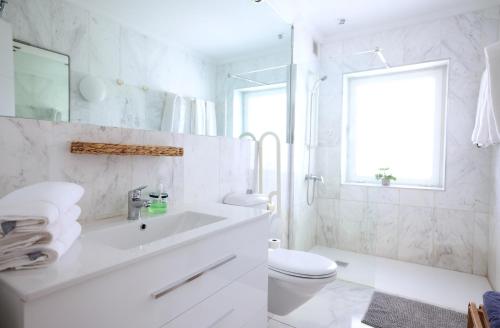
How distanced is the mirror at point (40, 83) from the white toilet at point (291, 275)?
1025 mm

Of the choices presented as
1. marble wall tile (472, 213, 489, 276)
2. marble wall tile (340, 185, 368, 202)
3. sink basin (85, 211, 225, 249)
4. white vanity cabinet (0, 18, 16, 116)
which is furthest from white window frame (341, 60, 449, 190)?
white vanity cabinet (0, 18, 16, 116)

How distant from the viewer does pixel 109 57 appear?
1136 mm

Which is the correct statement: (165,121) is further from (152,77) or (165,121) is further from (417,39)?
(417,39)

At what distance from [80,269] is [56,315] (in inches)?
3.7

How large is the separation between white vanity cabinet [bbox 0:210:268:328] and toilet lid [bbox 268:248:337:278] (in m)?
0.29

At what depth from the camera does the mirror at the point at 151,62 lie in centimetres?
95

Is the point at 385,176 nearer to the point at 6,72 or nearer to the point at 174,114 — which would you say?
the point at 174,114

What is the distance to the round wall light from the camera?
106 centimetres

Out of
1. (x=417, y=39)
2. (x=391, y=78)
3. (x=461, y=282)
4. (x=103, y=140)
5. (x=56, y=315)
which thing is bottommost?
(x=461, y=282)

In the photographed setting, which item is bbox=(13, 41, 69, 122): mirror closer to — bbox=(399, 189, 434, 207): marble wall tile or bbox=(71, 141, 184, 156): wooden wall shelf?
bbox=(71, 141, 184, 156): wooden wall shelf

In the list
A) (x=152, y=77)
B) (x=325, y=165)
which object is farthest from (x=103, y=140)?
(x=325, y=165)

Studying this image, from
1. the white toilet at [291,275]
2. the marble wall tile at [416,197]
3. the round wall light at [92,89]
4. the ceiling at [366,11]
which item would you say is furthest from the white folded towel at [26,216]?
the marble wall tile at [416,197]

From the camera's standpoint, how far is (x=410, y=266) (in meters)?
2.60

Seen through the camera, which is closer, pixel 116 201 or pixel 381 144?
pixel 116 201
